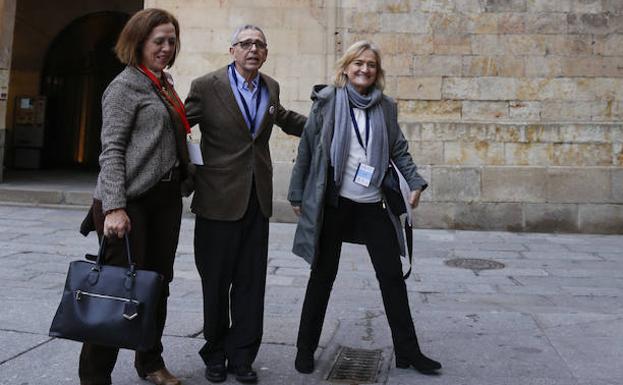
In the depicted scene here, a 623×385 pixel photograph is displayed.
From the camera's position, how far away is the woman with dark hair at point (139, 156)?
298 centimetres

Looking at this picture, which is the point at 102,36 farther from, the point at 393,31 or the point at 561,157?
the point at 561,157

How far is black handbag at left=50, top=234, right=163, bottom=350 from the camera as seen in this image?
2742mm

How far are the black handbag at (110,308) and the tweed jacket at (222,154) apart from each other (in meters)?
0.78

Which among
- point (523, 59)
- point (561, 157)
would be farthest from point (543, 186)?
point (523, 59)

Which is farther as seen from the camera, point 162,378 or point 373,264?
point 373,264

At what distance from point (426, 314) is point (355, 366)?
53.8 inches

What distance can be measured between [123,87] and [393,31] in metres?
7.63

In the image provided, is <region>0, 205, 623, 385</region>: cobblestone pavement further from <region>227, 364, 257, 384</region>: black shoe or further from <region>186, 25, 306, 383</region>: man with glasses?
<region>186, 25, 306, 383</region>: man with glasses

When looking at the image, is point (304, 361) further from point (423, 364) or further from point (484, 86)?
point (484, 86)

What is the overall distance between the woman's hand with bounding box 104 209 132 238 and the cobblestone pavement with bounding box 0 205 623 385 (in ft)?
3.20

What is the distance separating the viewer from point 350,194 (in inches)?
145

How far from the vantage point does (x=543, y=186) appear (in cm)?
953

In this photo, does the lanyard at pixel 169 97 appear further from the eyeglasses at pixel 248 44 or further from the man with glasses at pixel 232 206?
the eyeglasses at pixel 248 44

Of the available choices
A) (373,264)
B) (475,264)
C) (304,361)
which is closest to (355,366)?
(304,361)
